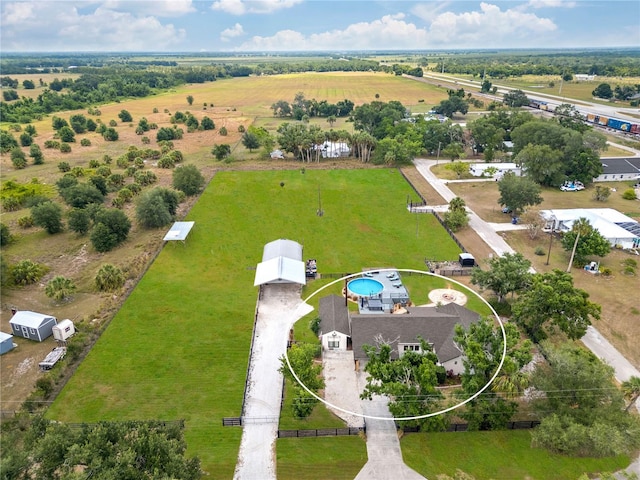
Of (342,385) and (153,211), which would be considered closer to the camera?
(342,385)

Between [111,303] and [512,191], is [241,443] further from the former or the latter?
[512,191]

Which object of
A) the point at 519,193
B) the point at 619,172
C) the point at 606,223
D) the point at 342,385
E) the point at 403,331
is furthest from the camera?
the point at 619,172

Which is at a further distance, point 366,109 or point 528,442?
point 366,109

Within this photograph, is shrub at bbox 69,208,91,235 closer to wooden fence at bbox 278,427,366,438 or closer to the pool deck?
the pool deck

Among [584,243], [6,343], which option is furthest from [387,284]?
[6,343]

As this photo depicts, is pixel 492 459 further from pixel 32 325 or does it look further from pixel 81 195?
pixel 81 195

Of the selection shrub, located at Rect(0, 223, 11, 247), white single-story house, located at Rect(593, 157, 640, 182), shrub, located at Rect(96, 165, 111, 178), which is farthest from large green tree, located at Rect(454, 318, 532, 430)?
shrub, located at Rect(96, 165, 111, 178)

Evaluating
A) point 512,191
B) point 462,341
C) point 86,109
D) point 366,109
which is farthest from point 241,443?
point 86,109

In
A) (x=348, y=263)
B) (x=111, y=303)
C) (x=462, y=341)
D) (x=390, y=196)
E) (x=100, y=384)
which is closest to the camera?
(x=462, y=341)

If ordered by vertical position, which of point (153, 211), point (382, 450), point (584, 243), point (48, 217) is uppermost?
point (584, 243)
